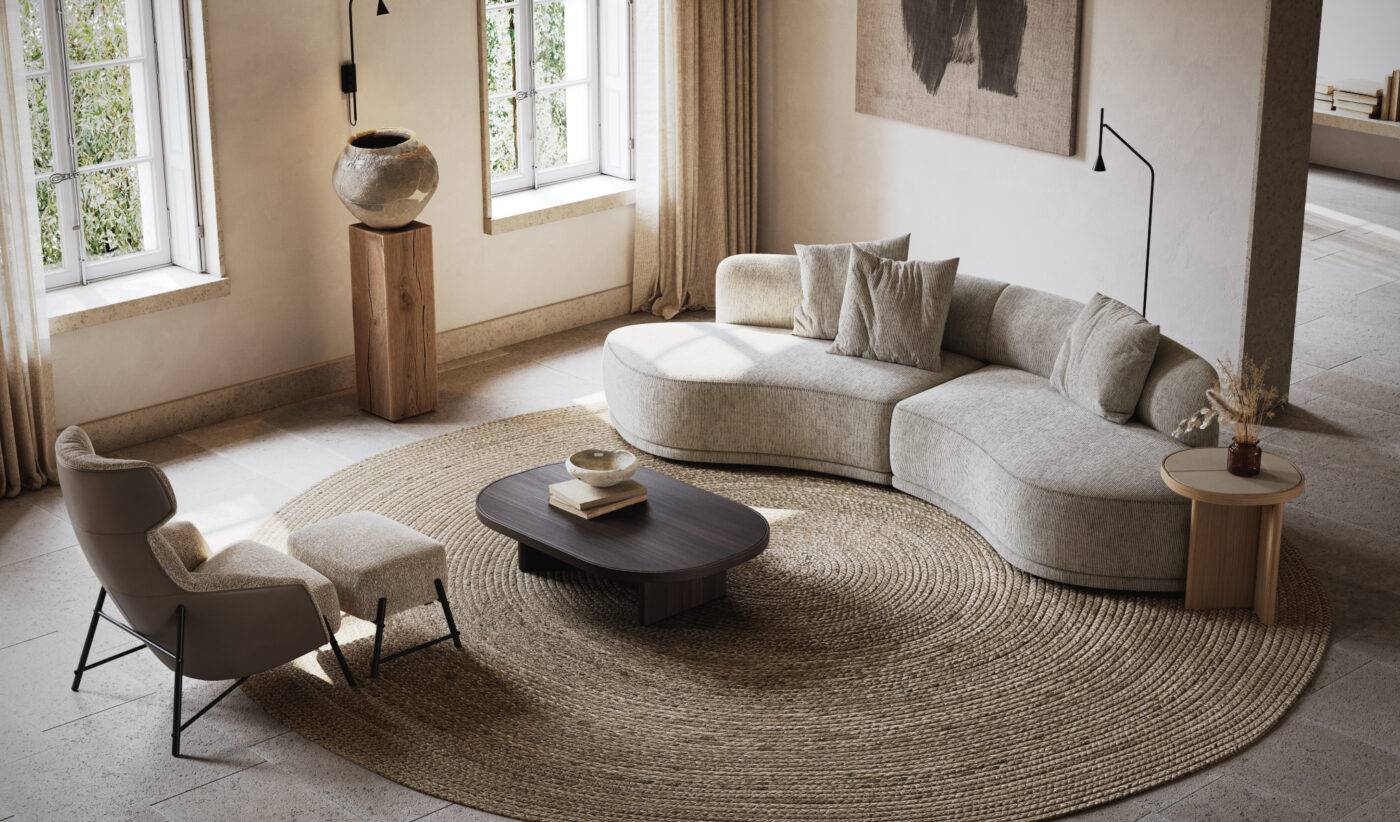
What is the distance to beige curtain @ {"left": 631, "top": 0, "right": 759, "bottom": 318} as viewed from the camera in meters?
8.12

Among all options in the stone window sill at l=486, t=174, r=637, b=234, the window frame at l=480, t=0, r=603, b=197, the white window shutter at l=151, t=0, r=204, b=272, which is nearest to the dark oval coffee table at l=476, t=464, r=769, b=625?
the white window shutter at l=151, t=0, r=204, b=272

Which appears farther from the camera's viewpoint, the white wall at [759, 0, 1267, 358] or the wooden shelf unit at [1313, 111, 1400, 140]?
the wooden shelf unit at [1313, 111, 1400, 140]

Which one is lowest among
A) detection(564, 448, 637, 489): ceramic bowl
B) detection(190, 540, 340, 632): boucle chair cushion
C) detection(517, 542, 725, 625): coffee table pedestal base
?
detection(517, 542, 725, 625): coffee table pedestal base

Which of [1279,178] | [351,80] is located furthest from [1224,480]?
[351,80]

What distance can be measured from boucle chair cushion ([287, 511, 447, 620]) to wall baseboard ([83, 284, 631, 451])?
208cm

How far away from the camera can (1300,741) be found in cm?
441

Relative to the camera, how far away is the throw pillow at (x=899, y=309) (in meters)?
6.30

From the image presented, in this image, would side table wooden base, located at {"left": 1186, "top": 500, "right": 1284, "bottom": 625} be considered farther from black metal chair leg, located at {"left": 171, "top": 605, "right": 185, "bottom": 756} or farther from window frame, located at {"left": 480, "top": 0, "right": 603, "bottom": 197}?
window frame, located at {"left": 480, "top": 0, "right": 603, "bottom": 197}

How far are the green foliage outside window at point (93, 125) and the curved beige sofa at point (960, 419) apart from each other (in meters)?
2.26

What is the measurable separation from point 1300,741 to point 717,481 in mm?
2598

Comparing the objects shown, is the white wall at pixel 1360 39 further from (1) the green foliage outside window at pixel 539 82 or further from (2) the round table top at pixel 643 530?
(2) the round table top at pixel 643 530

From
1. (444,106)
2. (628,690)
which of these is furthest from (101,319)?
(628,690)

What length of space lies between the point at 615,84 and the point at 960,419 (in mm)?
3449

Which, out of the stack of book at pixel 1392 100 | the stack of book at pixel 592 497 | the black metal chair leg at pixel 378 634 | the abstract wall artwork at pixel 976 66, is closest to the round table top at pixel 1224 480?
the stack of book at pixel 592 497
